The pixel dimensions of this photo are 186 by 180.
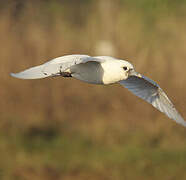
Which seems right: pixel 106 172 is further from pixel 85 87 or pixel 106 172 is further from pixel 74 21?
pixel 74 21

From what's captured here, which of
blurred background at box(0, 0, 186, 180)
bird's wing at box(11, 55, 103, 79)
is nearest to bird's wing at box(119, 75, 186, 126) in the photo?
bird's wing at box(11, 55, 103, 79)

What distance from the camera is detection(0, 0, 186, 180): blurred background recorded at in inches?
284

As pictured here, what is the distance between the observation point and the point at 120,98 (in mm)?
7434

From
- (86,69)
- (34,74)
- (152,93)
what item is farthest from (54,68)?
(152,93)

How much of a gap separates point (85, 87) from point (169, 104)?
2240 millimetres

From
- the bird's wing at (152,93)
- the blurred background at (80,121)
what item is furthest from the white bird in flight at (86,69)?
the blurred background at (80,121)

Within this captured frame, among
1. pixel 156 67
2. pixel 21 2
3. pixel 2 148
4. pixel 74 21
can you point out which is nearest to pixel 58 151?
pixel 2 148

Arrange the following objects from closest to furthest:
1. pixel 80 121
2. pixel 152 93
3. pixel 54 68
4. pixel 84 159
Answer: pixel 54 68
pixel 152 93
pixel 84 159
pixel 80 121

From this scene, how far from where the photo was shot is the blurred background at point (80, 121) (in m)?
7.22

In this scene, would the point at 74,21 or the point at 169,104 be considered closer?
the point at 169,104

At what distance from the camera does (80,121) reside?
750cm

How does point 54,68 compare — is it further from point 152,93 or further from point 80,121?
point 80,121

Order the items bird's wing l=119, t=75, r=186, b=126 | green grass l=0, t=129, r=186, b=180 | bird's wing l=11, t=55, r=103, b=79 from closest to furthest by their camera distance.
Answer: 1. bird's wing l=11, t=55, r=103, b=79
2. bird's wing l=119, t=75, r=186, b=126
3. green grass l=0, t=129, r=186, b=180

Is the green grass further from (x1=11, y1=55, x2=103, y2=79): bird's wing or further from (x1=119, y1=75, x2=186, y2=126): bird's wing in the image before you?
(x1=11, y1=55, x2=103, y2=79): bird's wing
